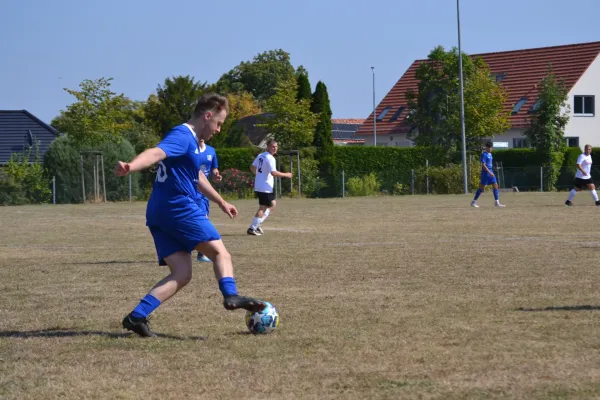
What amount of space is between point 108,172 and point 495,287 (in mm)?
35460

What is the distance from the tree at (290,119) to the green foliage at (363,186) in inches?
116

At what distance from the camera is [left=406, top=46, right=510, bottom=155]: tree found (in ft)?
166

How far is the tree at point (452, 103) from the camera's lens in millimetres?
50531

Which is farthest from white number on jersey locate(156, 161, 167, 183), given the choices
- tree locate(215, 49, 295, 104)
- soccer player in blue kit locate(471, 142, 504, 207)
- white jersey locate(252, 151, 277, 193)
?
tree locate(215, 49, 295, 104)

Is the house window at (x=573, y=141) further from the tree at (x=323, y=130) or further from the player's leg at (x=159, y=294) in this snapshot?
the player's leg at (x=159, y=294)

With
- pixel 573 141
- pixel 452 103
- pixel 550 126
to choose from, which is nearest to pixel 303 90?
pixel 452 103

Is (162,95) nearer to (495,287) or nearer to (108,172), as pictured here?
(108,172)

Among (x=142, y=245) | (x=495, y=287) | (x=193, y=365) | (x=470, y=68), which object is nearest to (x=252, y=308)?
(x=193, y=365)

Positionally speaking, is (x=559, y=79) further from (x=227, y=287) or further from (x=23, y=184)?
(x=227, y=287)

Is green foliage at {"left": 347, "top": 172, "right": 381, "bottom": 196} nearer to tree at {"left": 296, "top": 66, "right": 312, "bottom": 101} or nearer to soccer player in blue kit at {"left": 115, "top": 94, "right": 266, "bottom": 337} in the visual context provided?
tree at {"left": 296, "top": 66, "right": 312, "bottom": 101}

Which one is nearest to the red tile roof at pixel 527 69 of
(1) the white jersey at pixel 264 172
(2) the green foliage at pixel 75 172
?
(2) the green foliage at pixel 75 172

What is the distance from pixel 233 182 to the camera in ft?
148

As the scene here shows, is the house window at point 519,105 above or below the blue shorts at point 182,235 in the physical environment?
above

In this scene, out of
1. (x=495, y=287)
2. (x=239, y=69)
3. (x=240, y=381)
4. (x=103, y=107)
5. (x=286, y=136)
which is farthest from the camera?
(x=239, y=69)
